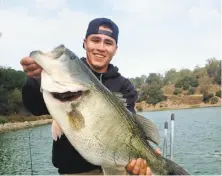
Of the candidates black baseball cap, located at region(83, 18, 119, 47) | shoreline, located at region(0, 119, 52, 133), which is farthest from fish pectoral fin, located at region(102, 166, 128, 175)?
shoreline, located at region(0, 119, 52, 133)

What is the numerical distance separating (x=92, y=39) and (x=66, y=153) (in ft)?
4.84

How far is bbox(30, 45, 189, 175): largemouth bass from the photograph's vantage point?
11.6 feet

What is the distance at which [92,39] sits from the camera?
4637 mm

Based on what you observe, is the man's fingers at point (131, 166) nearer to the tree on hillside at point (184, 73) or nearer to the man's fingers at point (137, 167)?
the man's fingers at point (137, 167)

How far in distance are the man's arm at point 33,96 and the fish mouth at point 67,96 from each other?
391 millimetres

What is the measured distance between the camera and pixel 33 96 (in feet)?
13.3

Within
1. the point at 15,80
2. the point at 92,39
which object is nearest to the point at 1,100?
the point at 15,80

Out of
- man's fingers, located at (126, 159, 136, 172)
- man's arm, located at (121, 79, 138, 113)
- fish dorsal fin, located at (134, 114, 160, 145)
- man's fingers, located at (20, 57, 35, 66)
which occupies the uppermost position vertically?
man's fingers, located at (20, 57, 35, 66)

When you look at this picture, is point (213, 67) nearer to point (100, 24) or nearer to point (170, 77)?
point (170, 77)

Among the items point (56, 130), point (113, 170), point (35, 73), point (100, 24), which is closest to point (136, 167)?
point (113, 170)

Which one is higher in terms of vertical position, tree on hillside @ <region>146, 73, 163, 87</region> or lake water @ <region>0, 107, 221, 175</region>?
tree on hillside @ <region>146, 73, 163, 87</region>

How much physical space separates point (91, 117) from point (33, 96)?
839 millimetres

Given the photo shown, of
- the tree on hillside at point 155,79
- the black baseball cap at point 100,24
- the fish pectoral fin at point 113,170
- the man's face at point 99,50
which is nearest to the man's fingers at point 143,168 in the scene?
the fish pectoral fin at point 113,170

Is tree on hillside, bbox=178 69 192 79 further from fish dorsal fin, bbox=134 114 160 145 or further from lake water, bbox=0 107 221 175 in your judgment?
fish dorsal fin, bbox=134 114 160 145
